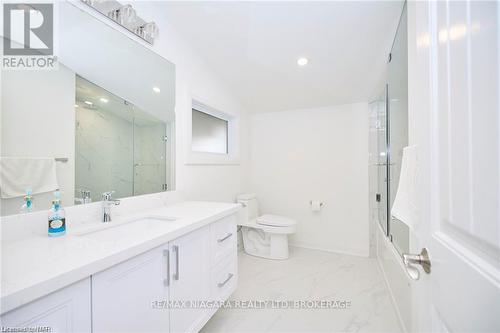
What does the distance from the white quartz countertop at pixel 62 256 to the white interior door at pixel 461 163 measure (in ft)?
3.29

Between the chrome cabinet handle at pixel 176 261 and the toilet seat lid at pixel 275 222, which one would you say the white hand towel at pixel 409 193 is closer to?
the chrome cabinet handle at pixel 176 261

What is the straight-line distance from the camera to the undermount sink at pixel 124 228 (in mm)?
1109

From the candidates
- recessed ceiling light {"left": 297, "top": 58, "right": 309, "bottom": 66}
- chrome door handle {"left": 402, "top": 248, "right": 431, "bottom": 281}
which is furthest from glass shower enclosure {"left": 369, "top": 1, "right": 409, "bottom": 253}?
chrome door handle {"left": 402, "top": 248, "right": 431, "bottom": 281}

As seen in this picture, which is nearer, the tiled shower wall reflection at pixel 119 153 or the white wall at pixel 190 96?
the tiled shower wall reflection at pixel 119 153

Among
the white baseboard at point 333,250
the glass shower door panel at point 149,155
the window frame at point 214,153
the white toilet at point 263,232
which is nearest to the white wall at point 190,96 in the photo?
the window frame at point 214,153

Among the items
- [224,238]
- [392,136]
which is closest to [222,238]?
[224,238]

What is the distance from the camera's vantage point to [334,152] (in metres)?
2.92

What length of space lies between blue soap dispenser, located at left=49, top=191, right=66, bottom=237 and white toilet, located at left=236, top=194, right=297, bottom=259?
1956mm

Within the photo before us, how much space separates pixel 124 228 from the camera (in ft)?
4.28

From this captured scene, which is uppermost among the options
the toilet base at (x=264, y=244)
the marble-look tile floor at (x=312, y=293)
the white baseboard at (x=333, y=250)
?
the toilet base at (x=264, y=244)

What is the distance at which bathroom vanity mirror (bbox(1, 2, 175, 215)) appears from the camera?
1012 millimetres

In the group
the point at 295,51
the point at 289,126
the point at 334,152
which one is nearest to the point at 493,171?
the point at 295,51

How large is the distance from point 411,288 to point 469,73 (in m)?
1.38

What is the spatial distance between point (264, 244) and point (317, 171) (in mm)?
1212
